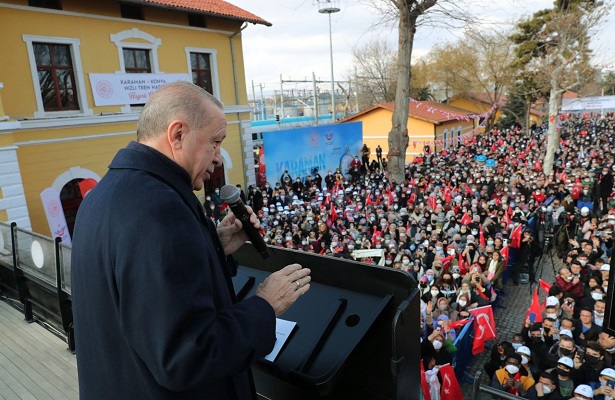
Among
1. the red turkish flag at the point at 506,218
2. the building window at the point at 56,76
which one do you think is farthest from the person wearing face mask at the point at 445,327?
the building window at the point at 56,76

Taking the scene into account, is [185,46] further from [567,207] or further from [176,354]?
[176,354]

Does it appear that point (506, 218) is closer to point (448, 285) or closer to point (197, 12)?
point (448, 285)

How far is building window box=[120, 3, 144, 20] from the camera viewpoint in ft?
46.1

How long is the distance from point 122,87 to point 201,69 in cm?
402

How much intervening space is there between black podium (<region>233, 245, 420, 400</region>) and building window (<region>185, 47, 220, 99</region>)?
16.0 metres

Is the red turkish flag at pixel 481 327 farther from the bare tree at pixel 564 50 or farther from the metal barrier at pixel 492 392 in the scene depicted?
the bare tree at pixel 564 50

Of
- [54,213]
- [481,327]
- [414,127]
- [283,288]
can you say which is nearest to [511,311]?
[481,327]

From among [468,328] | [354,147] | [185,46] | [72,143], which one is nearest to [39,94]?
[72,143]

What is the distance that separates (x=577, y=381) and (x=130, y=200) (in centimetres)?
551

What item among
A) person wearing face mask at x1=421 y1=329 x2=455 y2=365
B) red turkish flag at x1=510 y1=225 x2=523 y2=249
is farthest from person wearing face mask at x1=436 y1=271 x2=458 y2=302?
red turkish flag at x1=510 y1=225 x2=523 y2=249

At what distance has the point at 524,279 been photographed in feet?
31.0

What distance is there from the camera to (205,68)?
1706cm

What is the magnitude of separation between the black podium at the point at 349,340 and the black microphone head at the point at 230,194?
0.46m

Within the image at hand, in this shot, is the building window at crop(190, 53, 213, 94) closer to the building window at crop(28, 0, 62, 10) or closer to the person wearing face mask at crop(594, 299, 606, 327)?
the building window at crop(28, 0, 62, 10)
